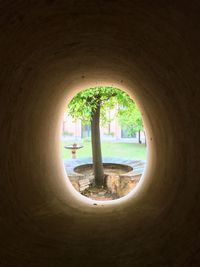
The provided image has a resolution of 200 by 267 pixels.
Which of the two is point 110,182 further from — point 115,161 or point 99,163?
point 115,161

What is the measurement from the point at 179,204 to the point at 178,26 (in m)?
1.77

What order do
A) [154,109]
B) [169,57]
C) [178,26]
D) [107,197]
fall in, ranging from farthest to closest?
[107,197], [154,109], [169,57], [178,26]

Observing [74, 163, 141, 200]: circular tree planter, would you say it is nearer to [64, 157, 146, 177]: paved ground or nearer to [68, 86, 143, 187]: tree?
[64, 157, 146, 177]: paved ground

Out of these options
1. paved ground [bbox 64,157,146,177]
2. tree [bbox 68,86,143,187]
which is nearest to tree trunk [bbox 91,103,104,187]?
tree [bbox 68,86,143,187]

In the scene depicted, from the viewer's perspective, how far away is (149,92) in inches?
155

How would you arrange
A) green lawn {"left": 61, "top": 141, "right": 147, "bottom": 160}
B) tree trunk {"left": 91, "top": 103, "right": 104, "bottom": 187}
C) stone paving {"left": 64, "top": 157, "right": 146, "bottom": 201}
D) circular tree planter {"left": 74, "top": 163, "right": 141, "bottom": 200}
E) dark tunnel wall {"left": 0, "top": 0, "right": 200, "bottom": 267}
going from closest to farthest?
dark tunnel wall {"left": 0, "top": 0, "right": 200, "bottom": 267} → stone paving {"left": 64, "top": 157, "right": 146, "bottom": 201} → circular tree planter {"left": 74, "top": 163, "right": 141, "bottom": 200} → tree trunk {"left": 91, "top": 103, "right": 104, "bottom": 187} → green lawn {"left": 61, "top": 141, "right": 147, "bottom": 160}

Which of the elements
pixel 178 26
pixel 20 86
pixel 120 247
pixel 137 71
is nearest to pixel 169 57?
pixel 178 26

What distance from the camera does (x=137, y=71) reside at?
3.61 metres

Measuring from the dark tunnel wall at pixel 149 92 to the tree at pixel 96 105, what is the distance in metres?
6.40

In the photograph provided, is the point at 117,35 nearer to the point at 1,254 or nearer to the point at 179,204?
the point at 179,204

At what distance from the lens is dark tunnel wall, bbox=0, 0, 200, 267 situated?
2162mm

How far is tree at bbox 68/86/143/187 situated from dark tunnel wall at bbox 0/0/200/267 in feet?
21.0

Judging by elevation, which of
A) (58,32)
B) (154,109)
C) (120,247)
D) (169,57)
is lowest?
(120,247)

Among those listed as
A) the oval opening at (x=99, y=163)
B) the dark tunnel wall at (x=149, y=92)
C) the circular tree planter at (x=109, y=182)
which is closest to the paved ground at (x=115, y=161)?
the oval opening at (x=99, y=163)
